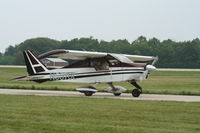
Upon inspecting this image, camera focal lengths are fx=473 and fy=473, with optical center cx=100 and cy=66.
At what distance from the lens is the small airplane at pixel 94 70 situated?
71.4 ft

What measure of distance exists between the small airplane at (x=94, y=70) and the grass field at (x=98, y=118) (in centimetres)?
623

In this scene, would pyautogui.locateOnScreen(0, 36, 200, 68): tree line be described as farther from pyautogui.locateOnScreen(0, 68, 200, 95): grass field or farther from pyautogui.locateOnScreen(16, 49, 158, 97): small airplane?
pyautogui.locateOnScreen(16, 49, 158, 97): small airplane

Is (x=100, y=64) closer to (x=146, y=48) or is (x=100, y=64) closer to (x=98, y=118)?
(x=98, y=118)

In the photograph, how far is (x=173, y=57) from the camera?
4050 inches

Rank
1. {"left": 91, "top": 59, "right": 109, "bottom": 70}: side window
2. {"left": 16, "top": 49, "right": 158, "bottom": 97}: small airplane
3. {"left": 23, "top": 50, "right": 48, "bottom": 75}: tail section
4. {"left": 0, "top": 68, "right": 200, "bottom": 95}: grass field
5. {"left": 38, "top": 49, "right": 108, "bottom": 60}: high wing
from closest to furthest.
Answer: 1. {"left": 38, "top": 49, "right": 108, "bottom": 60}: high wing
2. {"left": 16, "top": 49, "right": 158, "bottom": 97}: small airplane
3. {"left": 91, "top": 59, "right": 109, "bottom": 70}: side window
4. {"left": 23, "top": 50, "right": 48, "bottom": 75}: tail section
5. {"left": 0, "top": 68, "right": 200, "bottom": 95}: grass field

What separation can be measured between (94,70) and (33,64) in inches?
126

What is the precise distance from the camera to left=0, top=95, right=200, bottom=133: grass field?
33.9 ft

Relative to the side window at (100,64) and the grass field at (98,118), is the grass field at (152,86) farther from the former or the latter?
the grass field at (98,118)

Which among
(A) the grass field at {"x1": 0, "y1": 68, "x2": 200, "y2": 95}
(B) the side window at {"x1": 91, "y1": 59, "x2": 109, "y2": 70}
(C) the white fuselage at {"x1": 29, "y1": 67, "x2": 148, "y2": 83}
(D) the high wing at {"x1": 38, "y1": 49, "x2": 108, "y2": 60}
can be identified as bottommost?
(A) the grass field at {"x1": 0, "y1": 68, "x2": 200, "y2": 95}

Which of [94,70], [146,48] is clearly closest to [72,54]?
[94,70]

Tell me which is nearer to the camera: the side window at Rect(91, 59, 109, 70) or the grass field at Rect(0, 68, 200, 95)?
the side window at Rect(91, 59, 109, 70)

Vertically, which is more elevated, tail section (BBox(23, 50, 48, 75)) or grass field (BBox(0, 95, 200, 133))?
tail section (BBox(23, 50, 48, 75))

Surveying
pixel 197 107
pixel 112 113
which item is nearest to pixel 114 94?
pixel 197 107

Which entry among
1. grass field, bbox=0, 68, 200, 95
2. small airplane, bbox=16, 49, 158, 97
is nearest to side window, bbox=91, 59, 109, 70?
small airplane, bbox=16, 49, 158, 97
